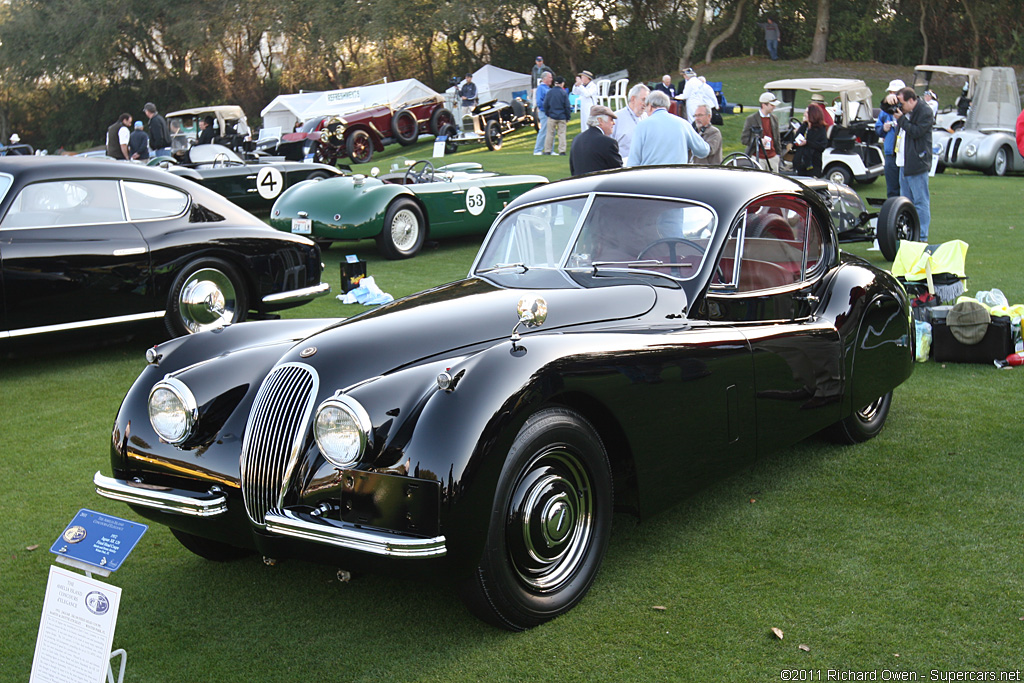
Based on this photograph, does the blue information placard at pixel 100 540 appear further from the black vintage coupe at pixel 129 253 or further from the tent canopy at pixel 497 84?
the tent canopy at pixel 497 84

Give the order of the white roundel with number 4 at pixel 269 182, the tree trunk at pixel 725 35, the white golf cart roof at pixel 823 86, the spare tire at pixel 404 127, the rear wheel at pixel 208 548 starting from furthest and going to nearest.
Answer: the tree trunk at pixel 725 35 < the spare tire at pixel 404 127 < the white golf cart roof at pixel 823 86 < the white roundel with number 4 at pixel 269 182 < the rear wheel at pixel 208 548

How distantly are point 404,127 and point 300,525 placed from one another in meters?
24.7

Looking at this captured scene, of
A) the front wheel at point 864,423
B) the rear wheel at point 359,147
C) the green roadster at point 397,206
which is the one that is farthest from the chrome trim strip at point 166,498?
the rear wheel at point 359,147

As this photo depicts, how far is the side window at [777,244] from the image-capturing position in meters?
4.26

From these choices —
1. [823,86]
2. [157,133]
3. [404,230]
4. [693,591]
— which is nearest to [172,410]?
[693,591]

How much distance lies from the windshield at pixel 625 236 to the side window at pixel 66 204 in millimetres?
4017

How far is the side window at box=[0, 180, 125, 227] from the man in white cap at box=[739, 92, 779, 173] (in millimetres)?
8445

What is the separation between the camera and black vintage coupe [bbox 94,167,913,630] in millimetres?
2943

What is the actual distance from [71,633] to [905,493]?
139 inches

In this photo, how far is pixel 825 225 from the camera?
15.9 feet

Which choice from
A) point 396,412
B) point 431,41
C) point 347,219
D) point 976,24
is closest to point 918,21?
point 976,24

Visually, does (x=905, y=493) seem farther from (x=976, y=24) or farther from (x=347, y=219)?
(x=976, y=24)

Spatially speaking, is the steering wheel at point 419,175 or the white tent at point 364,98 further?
the white tent at point 364,98

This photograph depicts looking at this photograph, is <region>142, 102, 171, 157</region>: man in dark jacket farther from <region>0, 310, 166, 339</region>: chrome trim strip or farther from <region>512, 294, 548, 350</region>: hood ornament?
<region>512, 294, 548, 350</region>: hood ornament
